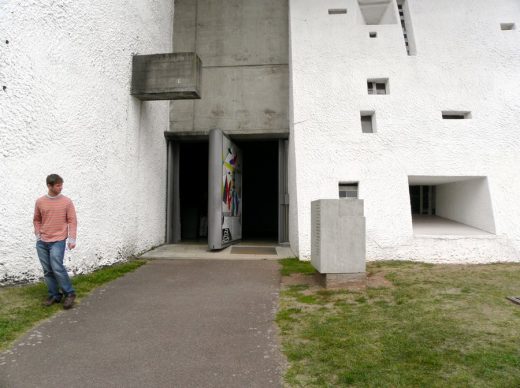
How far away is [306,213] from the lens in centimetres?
929

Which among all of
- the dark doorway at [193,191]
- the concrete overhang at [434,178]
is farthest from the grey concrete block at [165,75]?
the dark doorway at [193,191]

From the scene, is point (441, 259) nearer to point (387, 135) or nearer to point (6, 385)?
point (387, 135)

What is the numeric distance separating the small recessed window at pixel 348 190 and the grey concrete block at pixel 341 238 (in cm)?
307

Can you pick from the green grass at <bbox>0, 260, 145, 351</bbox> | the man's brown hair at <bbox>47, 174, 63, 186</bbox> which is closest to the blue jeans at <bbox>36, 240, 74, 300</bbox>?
the green grass at <bbox>0, 260, 145, 351</bbox>

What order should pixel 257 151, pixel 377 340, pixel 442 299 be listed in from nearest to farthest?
1. pixel 377 340
2. pixel 442 299
3. pixel 257 151

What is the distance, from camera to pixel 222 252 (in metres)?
10.1

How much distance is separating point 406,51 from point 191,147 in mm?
8856

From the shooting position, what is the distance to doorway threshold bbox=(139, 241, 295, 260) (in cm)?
921

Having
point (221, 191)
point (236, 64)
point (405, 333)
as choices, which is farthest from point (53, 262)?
point (236, 64)

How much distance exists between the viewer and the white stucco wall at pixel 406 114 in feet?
29.9

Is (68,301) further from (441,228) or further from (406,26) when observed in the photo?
(406,26)

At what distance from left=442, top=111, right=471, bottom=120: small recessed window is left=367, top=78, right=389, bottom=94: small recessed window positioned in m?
1.66

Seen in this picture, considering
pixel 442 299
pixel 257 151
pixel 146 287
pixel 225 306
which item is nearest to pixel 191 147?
pixel 257 151

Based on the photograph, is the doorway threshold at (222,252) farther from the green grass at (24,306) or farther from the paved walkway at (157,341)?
the green grass at (24,306)
